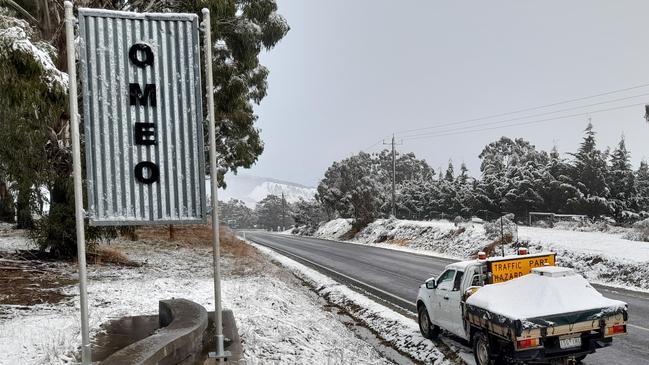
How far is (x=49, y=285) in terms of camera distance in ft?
31.6

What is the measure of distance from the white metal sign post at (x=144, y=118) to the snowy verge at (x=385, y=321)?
567cm

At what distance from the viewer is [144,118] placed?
4.64 meters

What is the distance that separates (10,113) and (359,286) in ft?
37.0

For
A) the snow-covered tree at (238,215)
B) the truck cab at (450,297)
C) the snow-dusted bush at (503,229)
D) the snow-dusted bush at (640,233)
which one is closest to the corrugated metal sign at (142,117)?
the truck cab at (450,297)

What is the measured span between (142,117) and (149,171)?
19.8 inches

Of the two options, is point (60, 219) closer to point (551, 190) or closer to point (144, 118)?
point (144, 118)

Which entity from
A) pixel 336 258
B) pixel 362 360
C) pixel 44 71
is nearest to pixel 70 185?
pixel 44 71

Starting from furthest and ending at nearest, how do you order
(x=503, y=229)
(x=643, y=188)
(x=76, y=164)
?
(x=643, y=188) < (x=503, y=229) < (x=76, y=164)

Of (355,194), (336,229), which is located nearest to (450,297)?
(355,194)

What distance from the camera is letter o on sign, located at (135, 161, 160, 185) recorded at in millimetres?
4629

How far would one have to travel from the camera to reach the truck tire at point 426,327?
10.0m

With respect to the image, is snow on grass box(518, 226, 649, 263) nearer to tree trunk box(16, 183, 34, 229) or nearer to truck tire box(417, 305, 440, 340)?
truck tire box(417, 305, 440, 340)

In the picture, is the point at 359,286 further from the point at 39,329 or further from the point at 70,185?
the point at 39,329

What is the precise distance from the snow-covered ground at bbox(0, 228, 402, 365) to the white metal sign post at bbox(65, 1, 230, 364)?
205 centimetres
